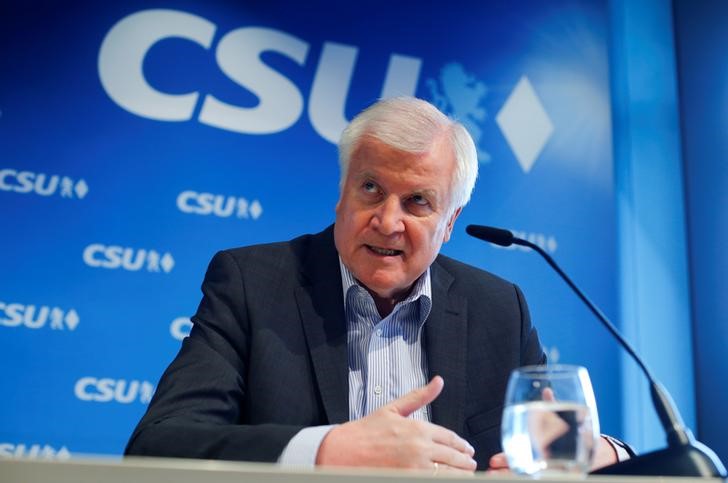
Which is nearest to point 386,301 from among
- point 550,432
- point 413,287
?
Answer: point 413,287

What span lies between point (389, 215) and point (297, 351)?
366 mm

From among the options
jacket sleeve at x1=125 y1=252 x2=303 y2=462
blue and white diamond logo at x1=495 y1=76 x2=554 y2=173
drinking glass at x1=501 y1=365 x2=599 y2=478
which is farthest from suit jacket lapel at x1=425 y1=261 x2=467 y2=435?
blue and white diamond logo at x1=495 y1=76 x2=554 y2=173

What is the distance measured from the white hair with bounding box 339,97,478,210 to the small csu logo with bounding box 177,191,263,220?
1347mm

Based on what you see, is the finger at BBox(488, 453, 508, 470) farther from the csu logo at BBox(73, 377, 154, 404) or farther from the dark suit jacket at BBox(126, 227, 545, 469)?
the csu logo at BBox(73, 377, 154, 404)

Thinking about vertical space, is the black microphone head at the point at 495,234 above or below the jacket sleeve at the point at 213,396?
above

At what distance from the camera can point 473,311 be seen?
192 centimetres

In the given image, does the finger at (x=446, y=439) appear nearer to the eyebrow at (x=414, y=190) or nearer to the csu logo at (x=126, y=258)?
the eyebrow at (x=414, y=190)

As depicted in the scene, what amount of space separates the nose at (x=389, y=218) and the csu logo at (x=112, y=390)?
1461 millimetres

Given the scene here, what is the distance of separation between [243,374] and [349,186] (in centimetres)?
50

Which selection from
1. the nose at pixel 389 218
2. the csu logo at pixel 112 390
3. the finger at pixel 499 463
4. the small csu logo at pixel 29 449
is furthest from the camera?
the csu logo at pixel 112 390

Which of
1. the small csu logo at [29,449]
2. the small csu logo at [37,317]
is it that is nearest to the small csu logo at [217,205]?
the small csu logo at [37,317]

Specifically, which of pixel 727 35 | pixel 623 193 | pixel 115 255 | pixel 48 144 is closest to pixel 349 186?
pixel 115 255

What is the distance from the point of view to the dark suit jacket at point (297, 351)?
157 centimetres

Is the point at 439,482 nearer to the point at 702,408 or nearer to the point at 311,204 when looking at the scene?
the point at 311,204
